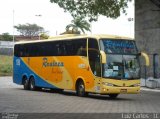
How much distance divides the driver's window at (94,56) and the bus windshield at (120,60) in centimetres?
42

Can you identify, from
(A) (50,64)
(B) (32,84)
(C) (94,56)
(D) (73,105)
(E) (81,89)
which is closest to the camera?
(D) (73,105)

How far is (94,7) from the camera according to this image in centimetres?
3638

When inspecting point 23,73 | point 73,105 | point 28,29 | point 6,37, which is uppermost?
point 28,29

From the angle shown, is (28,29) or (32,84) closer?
(32,84)

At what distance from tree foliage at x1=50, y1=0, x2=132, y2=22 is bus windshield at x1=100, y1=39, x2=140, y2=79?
32.2ft

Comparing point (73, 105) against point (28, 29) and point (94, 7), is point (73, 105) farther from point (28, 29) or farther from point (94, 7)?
point (28, 29)

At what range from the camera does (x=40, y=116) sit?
16.1 meters

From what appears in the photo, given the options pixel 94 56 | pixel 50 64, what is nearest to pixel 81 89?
pixel 94 56

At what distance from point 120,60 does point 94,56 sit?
4.71 feet

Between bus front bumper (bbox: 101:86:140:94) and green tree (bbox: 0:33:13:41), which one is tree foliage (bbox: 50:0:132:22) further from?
green tree (bbox: 0:33:13:41)

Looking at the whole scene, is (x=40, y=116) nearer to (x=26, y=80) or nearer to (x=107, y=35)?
(x=107, y=35)

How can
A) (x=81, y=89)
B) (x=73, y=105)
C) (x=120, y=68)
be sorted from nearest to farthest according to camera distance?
(x=73, y=105) < (x=120, y=68) < (x=81, y=89)

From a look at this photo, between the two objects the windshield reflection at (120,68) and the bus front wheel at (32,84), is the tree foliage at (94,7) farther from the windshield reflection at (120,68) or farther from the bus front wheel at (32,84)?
the windshield reflection at (120,68)

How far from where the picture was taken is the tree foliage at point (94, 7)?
3641 centimetres
